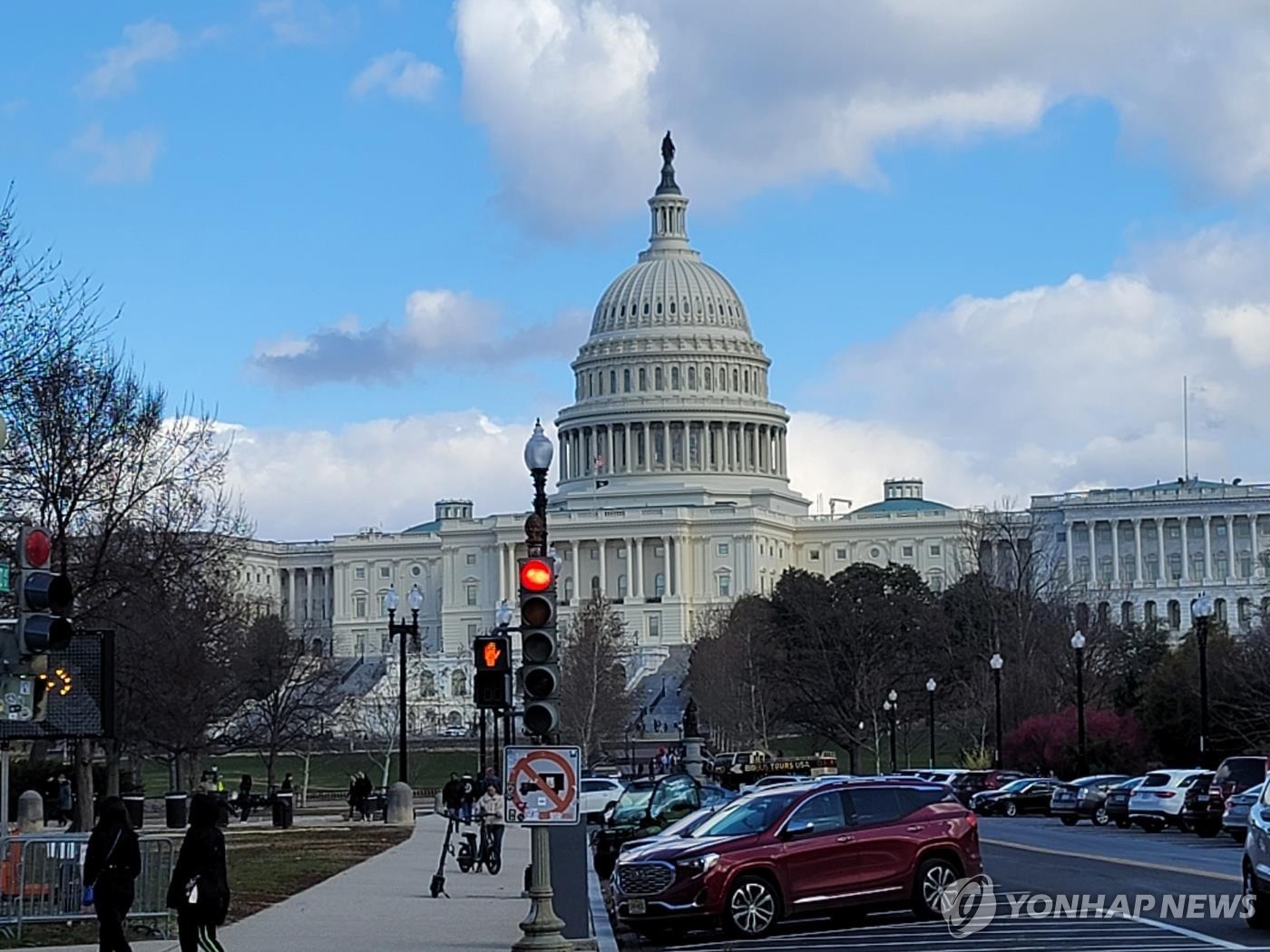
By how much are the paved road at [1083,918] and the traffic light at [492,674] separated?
347 cm

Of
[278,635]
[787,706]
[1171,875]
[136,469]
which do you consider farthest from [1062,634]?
[1171,875]

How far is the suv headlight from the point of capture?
81.4 ft

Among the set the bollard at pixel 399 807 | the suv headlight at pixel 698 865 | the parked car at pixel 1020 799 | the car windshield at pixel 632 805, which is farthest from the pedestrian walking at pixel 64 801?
the suv headlight at pixel 698 865

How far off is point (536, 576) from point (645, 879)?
5.01 meters

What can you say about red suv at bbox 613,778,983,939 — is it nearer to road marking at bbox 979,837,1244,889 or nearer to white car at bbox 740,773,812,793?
white car at bbox 740,773,812,793

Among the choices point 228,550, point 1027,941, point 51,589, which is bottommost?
point 1027,941

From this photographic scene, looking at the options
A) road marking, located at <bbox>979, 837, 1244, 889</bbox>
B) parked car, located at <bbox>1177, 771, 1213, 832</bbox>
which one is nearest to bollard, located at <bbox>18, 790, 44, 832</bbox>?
road marking, located at <bbox>979, 837, 1244, 889</bbox>

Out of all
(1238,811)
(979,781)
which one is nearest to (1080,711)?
(979,781)

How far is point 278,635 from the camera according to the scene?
92688 millimetres

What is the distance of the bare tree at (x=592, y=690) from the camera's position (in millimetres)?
115062

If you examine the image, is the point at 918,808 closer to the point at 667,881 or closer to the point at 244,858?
the point at 667,881

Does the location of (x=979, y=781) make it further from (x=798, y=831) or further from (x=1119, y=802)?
(x=798, y=831)

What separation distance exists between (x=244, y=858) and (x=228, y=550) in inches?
745

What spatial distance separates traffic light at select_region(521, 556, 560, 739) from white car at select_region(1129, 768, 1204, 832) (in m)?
27.6
